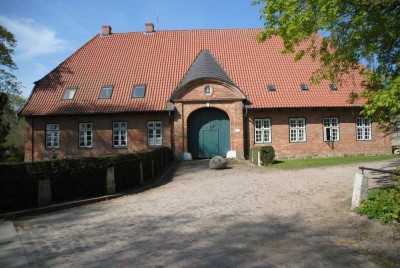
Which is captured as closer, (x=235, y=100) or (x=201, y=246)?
(x=201, y=246)

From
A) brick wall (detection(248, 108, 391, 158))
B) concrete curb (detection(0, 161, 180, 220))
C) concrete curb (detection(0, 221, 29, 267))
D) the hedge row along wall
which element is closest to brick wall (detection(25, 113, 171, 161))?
brick wall (detection(248, 108, 391, 158))

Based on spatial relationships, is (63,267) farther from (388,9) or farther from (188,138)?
(188,138)

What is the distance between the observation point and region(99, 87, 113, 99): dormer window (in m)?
22.8

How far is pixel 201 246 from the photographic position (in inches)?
230

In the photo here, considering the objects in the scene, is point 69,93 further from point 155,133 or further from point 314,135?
point 314,135

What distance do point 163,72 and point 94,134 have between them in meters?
6.40


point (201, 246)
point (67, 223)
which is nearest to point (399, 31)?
point (201, 246)

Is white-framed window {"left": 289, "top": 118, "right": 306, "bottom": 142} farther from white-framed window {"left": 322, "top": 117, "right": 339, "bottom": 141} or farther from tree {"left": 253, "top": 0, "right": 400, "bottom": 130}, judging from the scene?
tree {"left": 253, "top": 0, "right": 400, "bottom": 130}

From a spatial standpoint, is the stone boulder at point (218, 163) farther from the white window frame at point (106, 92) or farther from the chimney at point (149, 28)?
the chimney at point (149, 28)

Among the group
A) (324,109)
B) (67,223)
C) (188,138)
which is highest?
(324,109)

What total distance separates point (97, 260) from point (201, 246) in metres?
1.71

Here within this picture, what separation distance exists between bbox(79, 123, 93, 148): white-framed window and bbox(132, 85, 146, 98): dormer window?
361cm

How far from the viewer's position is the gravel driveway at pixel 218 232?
17.2 feet

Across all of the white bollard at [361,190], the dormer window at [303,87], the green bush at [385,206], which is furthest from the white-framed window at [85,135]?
the green bush at [385,206]
